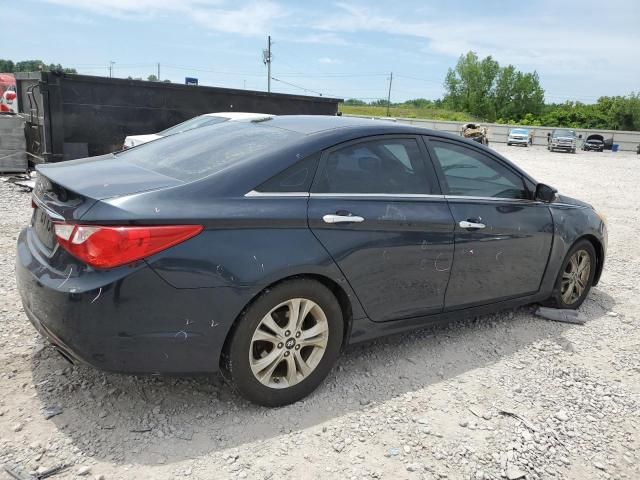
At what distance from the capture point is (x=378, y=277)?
3236 mm

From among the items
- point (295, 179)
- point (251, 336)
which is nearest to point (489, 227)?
point (295, 179)

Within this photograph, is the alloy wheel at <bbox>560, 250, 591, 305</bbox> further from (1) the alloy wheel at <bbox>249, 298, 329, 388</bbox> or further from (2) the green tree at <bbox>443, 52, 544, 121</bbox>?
(2) the green tree at <bbox>443, 52, 544, 121</bbox>

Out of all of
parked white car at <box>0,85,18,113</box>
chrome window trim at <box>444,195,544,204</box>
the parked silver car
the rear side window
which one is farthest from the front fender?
the parked silver car

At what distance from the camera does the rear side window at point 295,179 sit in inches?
114

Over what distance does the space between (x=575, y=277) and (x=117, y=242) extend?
3.96 m

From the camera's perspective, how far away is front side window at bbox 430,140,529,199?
372cm

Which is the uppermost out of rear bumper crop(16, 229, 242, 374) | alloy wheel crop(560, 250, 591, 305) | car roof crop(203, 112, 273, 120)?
car roof crop(203, 112, 273, 120)

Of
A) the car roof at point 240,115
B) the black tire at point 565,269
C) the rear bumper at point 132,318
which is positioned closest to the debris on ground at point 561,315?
the black tire at point 565,269

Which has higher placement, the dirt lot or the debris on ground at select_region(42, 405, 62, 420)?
the debris on ground at select_region(42, 405, 62, 420)

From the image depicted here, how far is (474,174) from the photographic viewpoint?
392 cm

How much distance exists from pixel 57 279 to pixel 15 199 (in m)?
6.43

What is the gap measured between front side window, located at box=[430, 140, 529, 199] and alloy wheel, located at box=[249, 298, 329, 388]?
139cm

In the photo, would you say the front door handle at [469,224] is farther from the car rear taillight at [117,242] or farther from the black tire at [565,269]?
the car rear taillight at [117,242]

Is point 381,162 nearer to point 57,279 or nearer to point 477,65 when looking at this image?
point 57,279
